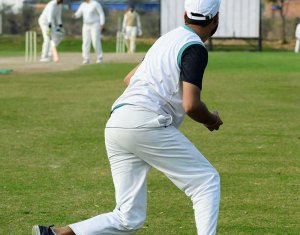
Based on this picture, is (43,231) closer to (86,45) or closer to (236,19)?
(86,45)

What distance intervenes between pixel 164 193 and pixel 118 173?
3.79m

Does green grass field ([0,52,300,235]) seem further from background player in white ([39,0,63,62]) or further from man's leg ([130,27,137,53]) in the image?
man's leg ([130,27,137,53])

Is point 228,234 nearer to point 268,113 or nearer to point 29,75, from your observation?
point 268,113

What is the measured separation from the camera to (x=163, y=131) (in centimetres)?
659

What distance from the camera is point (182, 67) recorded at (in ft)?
21.1

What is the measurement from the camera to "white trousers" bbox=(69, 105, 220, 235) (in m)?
6.58

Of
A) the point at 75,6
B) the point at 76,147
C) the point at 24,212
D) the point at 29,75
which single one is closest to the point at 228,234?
the point at 24,212

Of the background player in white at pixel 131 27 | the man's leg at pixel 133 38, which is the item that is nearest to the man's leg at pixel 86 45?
the man's leg at pixel 133 38

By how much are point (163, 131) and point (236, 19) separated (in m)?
42.7

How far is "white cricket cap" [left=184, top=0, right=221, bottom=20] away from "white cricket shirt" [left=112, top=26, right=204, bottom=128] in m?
0.10

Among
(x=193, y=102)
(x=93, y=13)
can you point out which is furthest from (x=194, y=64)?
(x=93, y=13)

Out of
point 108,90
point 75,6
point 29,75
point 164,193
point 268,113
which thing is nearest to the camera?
point 164,193

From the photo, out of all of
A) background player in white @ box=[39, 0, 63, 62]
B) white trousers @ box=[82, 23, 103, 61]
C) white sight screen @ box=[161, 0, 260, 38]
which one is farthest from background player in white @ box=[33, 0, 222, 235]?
white sight screen @ box=[161, 0, 260, 38]

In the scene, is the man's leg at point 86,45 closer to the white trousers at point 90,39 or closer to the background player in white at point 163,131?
the white trousers at point 90,39
